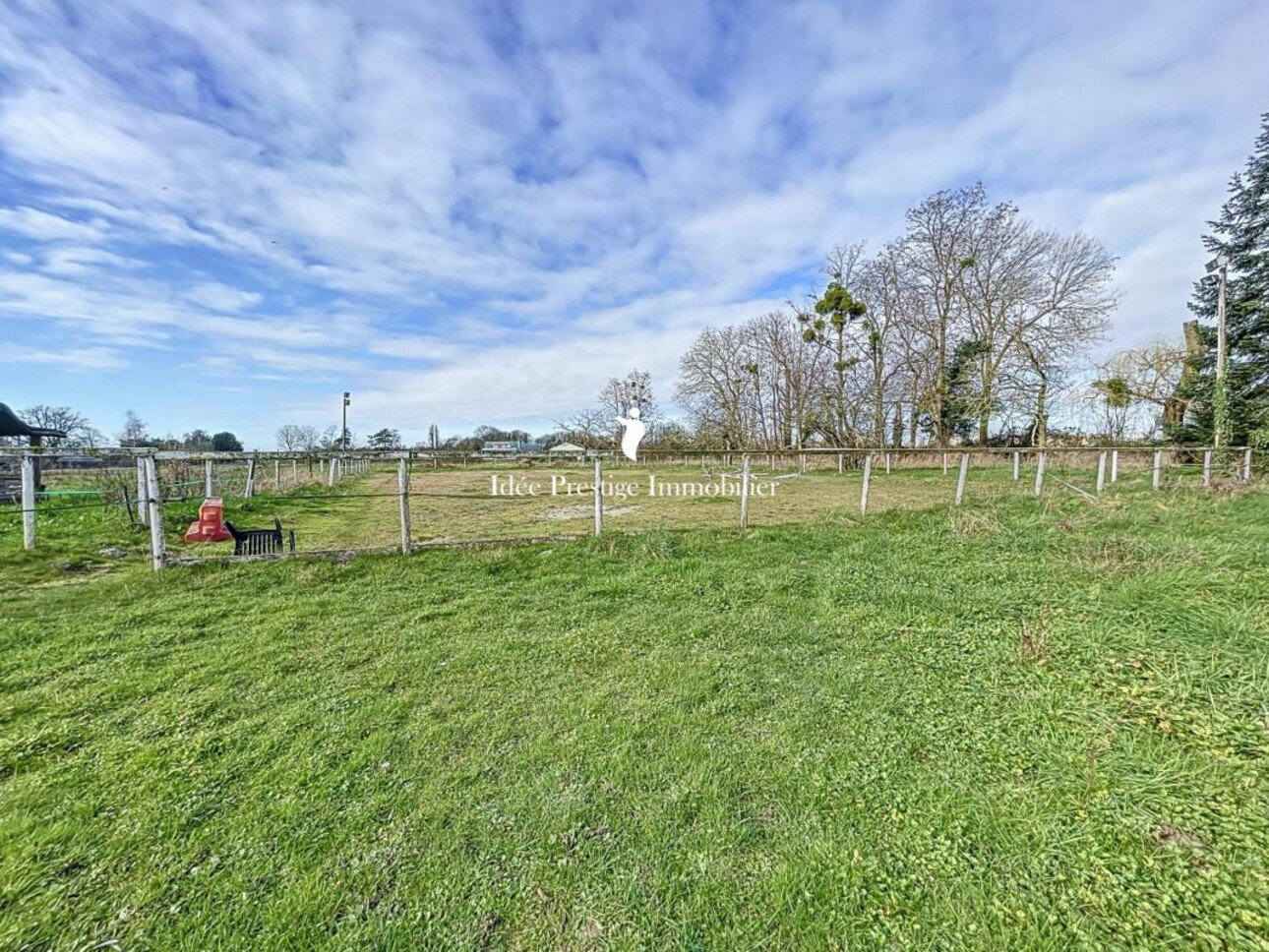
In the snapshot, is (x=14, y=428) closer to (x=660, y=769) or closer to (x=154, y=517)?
(x=154, y=517)

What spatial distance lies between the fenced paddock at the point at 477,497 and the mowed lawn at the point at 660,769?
253 cm

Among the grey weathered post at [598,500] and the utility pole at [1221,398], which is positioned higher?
the utility pole at [1221,398]

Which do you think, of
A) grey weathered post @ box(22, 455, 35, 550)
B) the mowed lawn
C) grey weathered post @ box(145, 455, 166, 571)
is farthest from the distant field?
the mowed lawn

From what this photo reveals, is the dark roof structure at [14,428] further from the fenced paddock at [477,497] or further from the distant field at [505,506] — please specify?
the distant field at [505,506]

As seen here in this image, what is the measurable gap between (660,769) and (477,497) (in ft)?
23.8

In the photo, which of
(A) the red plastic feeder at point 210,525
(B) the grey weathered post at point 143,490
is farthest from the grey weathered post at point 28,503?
(A) the red plastic feeder at point 210,525

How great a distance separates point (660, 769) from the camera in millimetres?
2135

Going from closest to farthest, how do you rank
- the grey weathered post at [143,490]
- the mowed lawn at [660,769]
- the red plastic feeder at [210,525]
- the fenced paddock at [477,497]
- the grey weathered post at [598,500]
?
the mowed lawn at [660,769] → the grey weathered post at [143,490] → the red plastic feeder at [210,525] → the fenced paddock at [477,497] → the grey weathered post at [598,500]

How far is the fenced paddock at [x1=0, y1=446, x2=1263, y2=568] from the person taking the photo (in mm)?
6305

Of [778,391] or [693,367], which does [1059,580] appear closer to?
[778,391]

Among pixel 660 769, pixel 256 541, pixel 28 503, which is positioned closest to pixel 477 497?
pixel 256 541

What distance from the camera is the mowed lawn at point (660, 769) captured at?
148 centimetres

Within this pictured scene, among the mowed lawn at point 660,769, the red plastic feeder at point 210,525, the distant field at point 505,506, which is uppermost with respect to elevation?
the red plastic feeder at point 210,525

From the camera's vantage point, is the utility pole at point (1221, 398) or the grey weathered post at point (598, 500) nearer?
the grey weathered post at point (598, 500)
